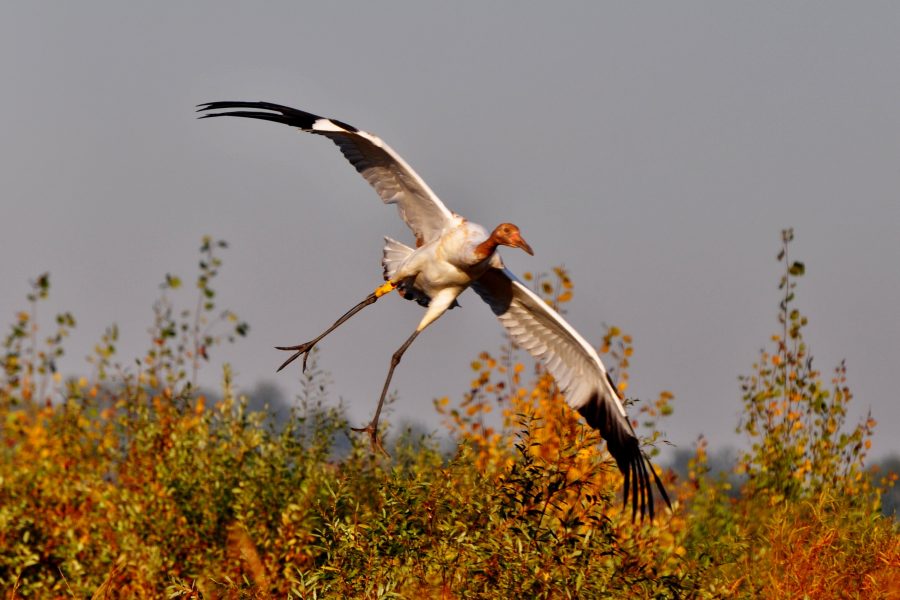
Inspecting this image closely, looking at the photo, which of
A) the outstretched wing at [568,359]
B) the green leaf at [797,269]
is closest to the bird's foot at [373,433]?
the outstretched wing at [568,359]

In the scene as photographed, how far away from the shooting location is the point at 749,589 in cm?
726

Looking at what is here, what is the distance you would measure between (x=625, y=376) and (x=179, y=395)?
3730 mm

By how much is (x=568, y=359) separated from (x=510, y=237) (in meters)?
1.27

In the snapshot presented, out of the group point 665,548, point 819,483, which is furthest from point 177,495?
point 819,483

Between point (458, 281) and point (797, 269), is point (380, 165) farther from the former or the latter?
point (797, 269)

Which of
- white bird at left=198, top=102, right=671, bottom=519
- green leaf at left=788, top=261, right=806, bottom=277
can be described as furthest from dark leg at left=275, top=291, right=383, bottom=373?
green leaf at left=788, top=261, right=806, bottom=277

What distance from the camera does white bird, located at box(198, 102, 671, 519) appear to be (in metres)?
9.87

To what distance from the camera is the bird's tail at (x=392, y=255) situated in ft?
35.2

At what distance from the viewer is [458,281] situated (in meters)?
10.4

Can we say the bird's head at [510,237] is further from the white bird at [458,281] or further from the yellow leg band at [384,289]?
the yellow leg band at [384,289]

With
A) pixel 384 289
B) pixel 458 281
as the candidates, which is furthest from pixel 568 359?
pixel 384 289

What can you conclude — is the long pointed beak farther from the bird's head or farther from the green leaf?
the green leaf

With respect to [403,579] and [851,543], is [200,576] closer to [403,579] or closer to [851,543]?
[403,579]

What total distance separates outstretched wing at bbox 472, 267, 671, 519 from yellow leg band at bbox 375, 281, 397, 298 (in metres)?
0.66
